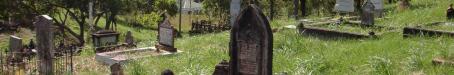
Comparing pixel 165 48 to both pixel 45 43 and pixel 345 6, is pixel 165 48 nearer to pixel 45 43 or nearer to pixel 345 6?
pixel 45 43

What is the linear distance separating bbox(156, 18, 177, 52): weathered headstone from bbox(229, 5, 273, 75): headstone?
23.6 ft

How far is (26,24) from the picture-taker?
1211 inches

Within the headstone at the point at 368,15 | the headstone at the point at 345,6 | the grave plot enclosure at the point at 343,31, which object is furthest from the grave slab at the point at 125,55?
the headstone at the point at 345,6

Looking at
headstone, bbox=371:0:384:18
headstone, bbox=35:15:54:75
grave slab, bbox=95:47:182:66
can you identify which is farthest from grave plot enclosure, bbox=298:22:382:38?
headstone, bbox=35:15:54:75

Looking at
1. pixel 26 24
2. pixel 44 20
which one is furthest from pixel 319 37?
pixel 26 24

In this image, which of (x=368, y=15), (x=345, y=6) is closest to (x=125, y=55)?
(x=368, y=15)

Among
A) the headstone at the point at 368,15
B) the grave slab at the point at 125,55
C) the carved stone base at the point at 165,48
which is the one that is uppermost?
the headstone at the point at 368,15

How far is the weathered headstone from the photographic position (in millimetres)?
14067

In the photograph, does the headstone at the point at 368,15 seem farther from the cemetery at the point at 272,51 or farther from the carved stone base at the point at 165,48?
the carved stone base at the point at 165,48

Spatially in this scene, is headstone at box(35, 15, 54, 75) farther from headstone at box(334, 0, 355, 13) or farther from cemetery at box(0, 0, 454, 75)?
headstone at box(334, 0, 355, 13)

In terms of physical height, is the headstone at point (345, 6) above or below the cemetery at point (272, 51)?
above

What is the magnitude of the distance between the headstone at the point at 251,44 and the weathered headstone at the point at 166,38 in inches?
284

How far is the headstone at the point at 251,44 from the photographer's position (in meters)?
6.44

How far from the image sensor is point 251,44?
6652 mm
